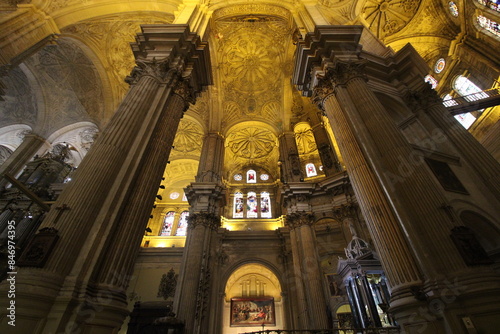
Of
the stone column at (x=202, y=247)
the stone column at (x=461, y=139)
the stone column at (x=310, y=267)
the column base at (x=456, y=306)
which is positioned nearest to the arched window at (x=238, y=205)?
the stone column at (x=202, y=247)

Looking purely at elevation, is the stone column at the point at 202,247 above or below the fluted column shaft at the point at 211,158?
below

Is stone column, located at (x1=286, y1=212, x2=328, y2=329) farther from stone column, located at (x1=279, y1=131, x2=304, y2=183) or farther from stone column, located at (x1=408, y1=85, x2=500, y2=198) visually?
stone column, located at (x1=408, y1=85, x2=500, y2=198)

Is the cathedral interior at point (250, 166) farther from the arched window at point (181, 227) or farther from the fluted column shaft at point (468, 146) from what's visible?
the arched window at point (181, 227)

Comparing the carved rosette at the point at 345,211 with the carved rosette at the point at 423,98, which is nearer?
the carved rosette at the point at 423,98

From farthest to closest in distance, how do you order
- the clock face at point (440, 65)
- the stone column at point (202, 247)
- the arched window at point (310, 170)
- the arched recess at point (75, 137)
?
the arched window at point (310, 170), the arched recess at point (75, 137), the clock face at point (440, 65), the stone column at point (202, 247)

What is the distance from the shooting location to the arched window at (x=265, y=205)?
18923mm

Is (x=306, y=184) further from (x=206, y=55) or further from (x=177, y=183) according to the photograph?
(x=177, y=183)

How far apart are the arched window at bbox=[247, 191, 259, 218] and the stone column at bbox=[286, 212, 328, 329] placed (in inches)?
213

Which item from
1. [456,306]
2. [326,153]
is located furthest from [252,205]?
[456,306]

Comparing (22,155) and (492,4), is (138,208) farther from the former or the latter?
(492,4)

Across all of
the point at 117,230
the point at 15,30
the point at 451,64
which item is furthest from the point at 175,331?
the point at 451,64

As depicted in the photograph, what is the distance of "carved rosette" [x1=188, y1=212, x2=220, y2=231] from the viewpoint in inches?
504

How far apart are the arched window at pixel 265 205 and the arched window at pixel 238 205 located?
5.62 ft

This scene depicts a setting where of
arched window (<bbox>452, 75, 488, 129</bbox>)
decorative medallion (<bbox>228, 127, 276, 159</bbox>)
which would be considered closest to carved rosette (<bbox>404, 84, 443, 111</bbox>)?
arched window (<bbox>452, 75, 488, 129</bbox>)
